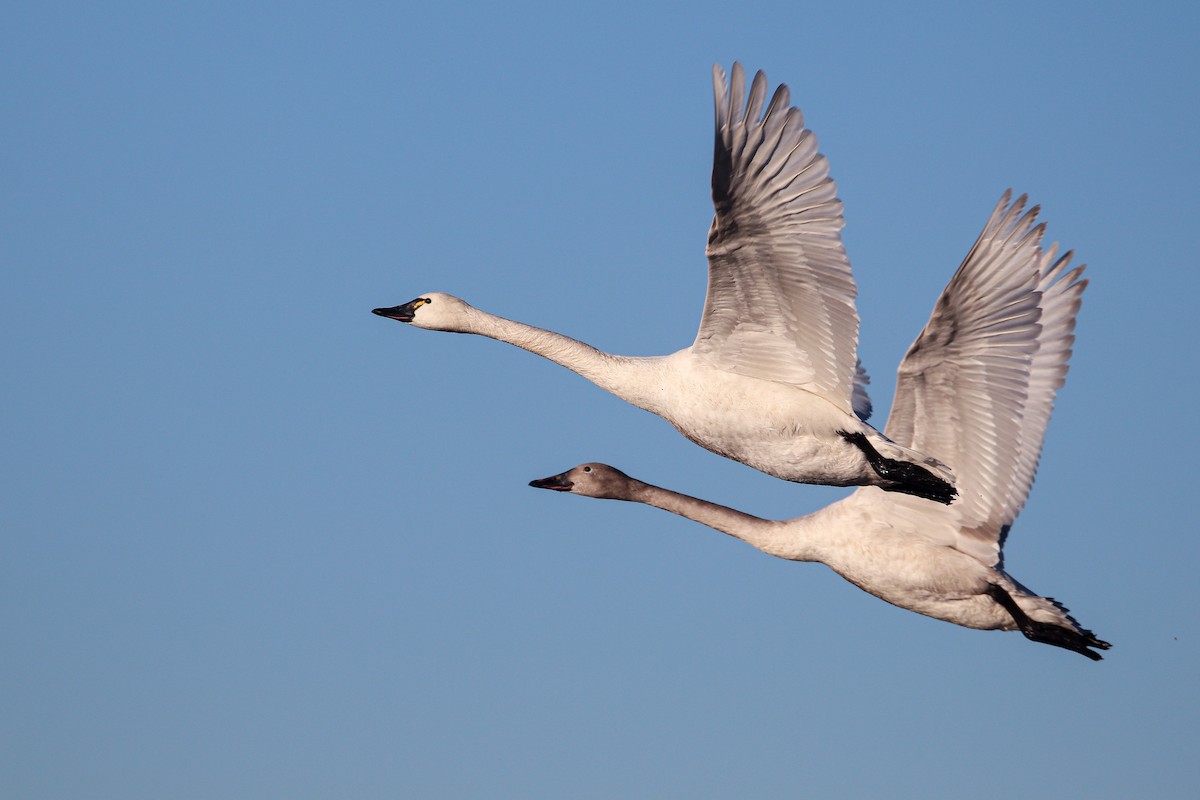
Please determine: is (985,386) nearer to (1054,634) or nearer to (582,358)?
(1054,634)

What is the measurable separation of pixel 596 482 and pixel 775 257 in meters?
5.72

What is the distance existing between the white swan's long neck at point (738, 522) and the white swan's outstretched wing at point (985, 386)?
4.74 ft

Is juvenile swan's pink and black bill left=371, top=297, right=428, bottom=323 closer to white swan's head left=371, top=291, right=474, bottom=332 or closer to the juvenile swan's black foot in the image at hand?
white swan's head left=371, top=291, right=474, bottom=332

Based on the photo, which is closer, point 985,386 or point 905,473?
point 905,473

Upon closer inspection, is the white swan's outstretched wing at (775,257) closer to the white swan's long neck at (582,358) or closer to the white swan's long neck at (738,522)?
the white swan's long neck at (582,358)

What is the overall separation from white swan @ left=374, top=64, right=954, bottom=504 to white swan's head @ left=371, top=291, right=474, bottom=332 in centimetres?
184

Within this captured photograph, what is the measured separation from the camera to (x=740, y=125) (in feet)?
46.4

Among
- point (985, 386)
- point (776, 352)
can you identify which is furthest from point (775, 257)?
point (985, 386)

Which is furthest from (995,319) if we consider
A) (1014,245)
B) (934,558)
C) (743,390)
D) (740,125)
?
(740,125)

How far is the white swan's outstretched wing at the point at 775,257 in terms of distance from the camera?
14195 millimetres

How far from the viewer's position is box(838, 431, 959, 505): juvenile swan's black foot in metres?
15.9

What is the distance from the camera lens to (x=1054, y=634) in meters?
17.4

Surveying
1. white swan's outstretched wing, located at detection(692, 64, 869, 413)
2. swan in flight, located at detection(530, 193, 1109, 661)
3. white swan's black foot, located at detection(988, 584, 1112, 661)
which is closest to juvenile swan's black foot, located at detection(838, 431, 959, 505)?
white swan's outstretched wing, located at detection(692, 64, 869, 413)

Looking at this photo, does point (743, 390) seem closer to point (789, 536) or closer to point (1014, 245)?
point (789, 536)
